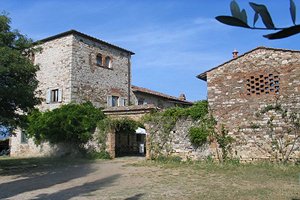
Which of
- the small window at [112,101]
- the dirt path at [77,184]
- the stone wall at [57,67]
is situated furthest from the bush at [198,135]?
the small window at [112,101]

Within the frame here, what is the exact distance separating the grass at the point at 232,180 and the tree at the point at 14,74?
6019 mm

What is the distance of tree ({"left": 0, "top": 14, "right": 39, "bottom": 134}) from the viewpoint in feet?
40.9

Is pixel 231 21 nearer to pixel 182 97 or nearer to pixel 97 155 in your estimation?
pixel 97 155

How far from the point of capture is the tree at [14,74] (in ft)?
40.9

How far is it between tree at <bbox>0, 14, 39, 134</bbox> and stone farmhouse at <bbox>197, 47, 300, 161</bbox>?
8.31 metres

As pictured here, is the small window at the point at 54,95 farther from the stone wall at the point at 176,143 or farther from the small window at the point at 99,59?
the stone wall at the point at 176,143

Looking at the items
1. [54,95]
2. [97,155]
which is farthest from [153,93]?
[97,155]

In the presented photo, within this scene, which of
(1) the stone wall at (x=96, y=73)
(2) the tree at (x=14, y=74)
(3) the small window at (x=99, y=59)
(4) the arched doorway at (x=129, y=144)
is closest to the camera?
(2) the tree at (x=14, y=74)

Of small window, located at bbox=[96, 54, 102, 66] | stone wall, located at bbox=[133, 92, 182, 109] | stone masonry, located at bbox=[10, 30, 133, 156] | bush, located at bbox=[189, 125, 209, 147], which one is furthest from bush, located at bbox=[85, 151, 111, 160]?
stone wall, located at bbox=[133, 92, 182, 109]

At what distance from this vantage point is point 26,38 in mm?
13750

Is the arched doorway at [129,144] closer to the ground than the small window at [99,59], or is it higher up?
closer to the ground

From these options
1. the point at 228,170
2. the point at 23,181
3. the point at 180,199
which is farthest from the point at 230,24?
the point at 228,170

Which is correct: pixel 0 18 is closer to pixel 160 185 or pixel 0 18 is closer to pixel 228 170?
pixel 160 185

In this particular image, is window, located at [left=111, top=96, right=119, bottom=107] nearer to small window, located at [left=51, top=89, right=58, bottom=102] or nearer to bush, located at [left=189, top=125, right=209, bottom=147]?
small window, located at [left=51, top=89, right=58, bottom=102]
